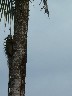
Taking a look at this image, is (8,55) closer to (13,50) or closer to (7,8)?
(13,50)

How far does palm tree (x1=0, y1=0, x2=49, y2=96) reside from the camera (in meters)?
9.58

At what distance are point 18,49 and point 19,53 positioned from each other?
0.38 feet

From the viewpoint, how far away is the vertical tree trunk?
9570 millimetres

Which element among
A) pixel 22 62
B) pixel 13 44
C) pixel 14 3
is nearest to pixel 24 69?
pixel 22 62

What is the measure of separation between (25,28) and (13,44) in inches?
22.4

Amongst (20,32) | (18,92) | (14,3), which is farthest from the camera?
(14,3)

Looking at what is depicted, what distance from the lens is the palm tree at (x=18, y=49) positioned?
31.4ft

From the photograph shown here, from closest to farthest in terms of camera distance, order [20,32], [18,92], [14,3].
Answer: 1. [18,92]
2. [20,32]
3. [14,3]

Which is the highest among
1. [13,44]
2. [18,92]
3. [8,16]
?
[8,16]

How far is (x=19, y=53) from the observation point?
32.4 ft

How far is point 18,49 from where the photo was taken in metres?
9.91

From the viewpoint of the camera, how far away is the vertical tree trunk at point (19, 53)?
9.57m

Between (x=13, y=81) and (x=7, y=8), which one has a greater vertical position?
(x=7, y=8)

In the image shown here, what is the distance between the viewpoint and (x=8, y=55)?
10.1 metres
